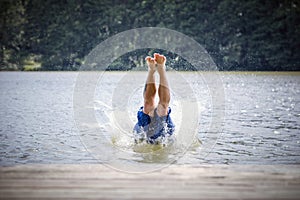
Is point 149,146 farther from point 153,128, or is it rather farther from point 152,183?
point 152,183

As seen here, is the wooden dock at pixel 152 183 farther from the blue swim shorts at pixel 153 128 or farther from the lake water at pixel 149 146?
the blue swim shorts at pixel 153 128

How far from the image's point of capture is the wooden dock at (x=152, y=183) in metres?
2.66

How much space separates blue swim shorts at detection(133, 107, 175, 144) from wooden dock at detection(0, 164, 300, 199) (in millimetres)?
2256

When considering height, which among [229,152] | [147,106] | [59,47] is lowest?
[229,152]

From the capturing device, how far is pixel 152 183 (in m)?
2.87

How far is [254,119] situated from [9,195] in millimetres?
6617

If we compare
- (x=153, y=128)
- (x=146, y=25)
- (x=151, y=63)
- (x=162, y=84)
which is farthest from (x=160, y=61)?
(x=146, y=25)

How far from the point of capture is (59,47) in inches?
1412

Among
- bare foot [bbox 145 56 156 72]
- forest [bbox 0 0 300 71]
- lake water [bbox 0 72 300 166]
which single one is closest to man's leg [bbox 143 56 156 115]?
bare foot [bbox 145 56 156 72]

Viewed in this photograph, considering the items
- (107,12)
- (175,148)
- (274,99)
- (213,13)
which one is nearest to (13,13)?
(107,12)

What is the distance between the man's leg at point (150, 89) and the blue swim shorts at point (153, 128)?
8cm

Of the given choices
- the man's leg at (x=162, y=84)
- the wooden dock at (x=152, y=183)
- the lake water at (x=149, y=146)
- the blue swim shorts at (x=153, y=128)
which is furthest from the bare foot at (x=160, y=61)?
the wooden dock at (x=152, y=183)

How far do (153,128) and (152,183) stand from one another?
2.71 metres

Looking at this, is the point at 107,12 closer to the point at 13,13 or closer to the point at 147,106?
the point at 13,13
